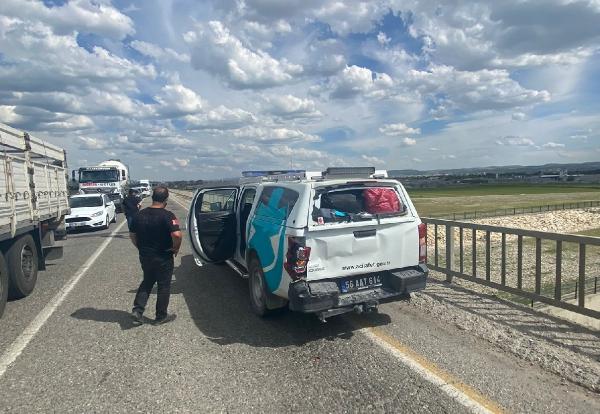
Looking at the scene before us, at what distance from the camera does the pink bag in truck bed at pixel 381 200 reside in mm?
5387

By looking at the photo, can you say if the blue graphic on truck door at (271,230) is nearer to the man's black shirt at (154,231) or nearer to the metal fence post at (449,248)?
the man's black shirt at (154,231)

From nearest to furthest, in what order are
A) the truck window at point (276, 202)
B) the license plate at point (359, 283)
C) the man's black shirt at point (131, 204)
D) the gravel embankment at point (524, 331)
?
the gravel embankment at point (524, 331) < the license plate at point (359, 283) < the truck window at point (276, 202) < the man's black shirt at point (131, 204)

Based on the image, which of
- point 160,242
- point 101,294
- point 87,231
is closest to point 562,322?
point 160,242

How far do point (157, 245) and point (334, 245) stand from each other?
2.30 m

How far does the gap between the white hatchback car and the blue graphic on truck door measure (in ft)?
44.2

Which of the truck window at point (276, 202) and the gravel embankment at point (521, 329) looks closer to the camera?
the gravel embankment at point (521, 329)

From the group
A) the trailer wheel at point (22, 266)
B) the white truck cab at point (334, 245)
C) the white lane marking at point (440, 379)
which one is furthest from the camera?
the trailer wheel at point (22, 266)

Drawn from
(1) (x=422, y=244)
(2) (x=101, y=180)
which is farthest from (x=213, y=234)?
(2) (x=101, y=180)

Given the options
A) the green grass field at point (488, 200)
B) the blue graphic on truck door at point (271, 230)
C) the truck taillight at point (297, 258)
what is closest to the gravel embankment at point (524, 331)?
the truck taillight at point (297, 258)

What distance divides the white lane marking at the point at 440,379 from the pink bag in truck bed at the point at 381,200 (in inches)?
59.3

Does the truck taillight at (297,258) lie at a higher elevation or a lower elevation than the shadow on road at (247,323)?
higher

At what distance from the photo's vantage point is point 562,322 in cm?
522

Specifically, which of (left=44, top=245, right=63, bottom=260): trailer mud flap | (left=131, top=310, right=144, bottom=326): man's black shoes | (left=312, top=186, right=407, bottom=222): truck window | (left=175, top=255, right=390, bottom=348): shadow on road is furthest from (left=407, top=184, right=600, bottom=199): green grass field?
(left=131, top=310, right=144, bottom=326): man's black shoes

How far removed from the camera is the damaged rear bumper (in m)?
4.60
